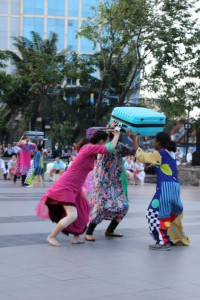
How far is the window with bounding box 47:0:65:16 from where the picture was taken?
63875mm

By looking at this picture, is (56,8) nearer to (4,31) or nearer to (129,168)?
(4,31)

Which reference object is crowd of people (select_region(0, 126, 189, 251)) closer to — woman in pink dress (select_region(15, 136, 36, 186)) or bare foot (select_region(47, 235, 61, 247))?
bare foot (select_region(47, 235, 61, 247))

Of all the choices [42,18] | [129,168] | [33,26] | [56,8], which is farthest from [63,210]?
[56,8]

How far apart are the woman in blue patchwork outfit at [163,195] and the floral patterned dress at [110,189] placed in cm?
74

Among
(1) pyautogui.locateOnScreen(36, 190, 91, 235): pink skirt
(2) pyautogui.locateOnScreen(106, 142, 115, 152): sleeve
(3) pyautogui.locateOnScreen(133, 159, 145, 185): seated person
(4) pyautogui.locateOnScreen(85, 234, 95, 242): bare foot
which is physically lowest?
(3) pyautogui.locateOnScreen(133, 159, 145, 185): seated person

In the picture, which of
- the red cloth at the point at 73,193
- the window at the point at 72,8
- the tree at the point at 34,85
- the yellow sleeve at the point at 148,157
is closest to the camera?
the yellow sleeve at the point at 148,157

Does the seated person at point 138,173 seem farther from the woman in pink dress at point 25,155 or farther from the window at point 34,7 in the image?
the window at point 34,7

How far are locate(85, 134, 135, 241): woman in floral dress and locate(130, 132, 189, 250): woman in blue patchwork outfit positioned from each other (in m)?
0.72

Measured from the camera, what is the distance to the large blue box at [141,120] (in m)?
7.91

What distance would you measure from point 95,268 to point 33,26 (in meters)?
58.5

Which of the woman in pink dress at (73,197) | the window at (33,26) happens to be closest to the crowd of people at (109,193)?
the woman in pink dress at (73,197)

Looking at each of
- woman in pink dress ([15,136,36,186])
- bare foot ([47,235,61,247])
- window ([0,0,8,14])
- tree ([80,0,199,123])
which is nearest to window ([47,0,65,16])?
window ([0,0,8,14])

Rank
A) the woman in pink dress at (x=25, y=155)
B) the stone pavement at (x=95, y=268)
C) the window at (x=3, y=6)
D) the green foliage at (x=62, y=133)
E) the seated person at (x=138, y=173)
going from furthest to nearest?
1. the window at (x=3, y=6)
2. the green foliage at (x=62, y=133)
3. the seated person at (x=138, y=173)
4. the woman in pink dress at (x=25, y=155)
5. the stone pavement at (x=95, y=268)

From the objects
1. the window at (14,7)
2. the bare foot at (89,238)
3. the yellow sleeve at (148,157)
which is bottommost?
the bare foot at (89,238)
